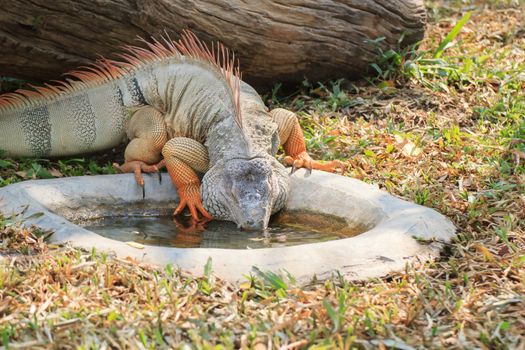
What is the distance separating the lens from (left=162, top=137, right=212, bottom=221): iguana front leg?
6137mm

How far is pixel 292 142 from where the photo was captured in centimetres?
677

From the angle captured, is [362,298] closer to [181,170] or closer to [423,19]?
[181,170]

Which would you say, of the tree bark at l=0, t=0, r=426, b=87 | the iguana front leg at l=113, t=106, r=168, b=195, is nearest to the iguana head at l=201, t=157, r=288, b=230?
the iguana front leg at l=113, t=106, r=168, b=195

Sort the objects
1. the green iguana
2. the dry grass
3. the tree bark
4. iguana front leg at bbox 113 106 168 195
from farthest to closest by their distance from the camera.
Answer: the tree bark
iguana front leg at bbox 113 106 168 195
the green iguana
the dry grass

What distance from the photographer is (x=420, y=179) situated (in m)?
6.42

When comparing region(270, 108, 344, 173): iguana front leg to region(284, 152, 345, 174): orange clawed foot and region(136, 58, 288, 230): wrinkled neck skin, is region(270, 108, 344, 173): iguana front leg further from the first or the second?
region(136, 58, 288, 230): wrinkled neck skin

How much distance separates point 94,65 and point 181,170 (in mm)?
1515

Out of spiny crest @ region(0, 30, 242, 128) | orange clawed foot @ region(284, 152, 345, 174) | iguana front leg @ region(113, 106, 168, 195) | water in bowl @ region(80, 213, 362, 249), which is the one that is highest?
spiny crest @ region(0, 30, 242, 128)

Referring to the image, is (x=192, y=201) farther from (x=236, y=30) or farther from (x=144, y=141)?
(x=236, y=30)

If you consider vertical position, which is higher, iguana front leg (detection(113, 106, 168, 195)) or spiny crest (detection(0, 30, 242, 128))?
spiny crest (detection(0, 30, 242, 128))

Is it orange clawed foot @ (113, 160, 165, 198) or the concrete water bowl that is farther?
orange clawed foot @ (113, 160, 165, 198)

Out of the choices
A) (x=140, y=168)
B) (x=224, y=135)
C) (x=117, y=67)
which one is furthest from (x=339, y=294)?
(x=117, y=67)

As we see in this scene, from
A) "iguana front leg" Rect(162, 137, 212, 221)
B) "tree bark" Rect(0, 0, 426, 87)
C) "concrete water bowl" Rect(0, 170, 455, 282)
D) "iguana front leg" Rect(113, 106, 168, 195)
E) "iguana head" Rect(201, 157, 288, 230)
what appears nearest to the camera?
"concrete water bowl" Rect(0, 170, 455, 282)

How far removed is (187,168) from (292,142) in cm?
95
